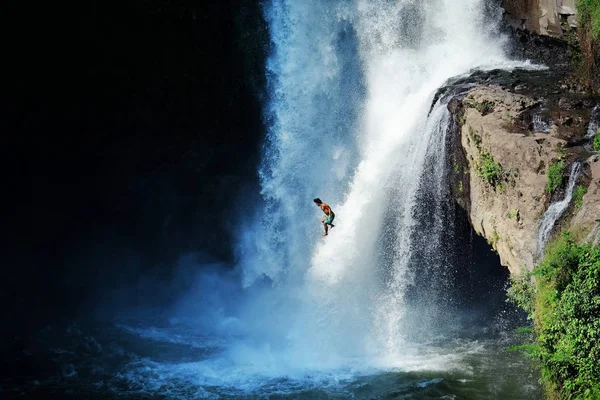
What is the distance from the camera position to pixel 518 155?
1092cm

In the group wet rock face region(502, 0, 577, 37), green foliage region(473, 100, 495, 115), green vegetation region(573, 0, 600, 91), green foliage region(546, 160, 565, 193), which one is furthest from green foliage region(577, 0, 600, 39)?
green foliage region(546, 160, 565, 193)

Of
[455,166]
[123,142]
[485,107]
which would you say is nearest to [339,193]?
[455,166]

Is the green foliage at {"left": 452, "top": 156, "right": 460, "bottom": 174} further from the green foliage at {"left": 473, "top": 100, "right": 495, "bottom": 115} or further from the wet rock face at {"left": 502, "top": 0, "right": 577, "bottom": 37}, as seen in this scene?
the wet rock face at {"left": 502, "top": 0, "right": 577, "bottom": 37}

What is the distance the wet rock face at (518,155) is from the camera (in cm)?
1030

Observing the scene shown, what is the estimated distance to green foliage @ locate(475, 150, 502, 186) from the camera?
37.1 ft

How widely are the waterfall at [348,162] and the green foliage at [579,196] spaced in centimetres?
376

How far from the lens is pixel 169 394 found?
A: 12.5m

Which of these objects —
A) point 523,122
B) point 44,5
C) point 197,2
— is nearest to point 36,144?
point 44,5

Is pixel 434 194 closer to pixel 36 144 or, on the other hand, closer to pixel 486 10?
pixel 486 10

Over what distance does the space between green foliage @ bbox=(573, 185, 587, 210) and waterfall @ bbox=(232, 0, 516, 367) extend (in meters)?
3.76

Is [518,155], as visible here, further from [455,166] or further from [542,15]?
[542,15]

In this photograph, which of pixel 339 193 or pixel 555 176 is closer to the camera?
pixel 555 176

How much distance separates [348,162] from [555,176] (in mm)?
7378

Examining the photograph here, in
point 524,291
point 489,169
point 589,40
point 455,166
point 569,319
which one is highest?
point 589,40
